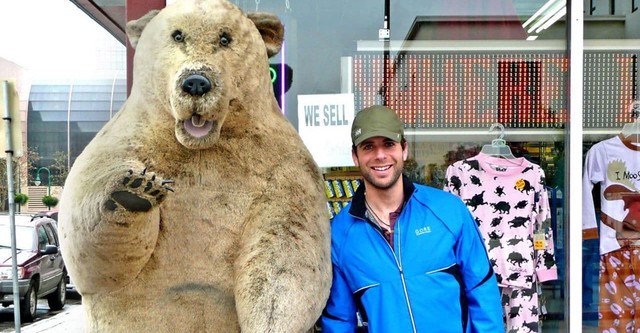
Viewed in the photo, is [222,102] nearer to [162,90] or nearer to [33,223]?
[162,90]

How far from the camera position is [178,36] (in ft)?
5.84

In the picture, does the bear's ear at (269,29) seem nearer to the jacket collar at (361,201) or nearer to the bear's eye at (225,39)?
the bear's eye at (225,39)

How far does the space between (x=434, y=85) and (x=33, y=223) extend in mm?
6740

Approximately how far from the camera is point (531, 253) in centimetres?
336

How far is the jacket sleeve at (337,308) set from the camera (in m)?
2.15

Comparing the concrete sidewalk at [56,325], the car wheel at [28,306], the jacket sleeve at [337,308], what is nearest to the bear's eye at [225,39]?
the jacket sleeve at [337,308]

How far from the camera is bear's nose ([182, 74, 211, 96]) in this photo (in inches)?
62.7

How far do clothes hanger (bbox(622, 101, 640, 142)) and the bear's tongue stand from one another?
3.12 meters

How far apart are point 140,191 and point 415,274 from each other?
3.40 feet

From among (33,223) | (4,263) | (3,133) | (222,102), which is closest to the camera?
(222,102)

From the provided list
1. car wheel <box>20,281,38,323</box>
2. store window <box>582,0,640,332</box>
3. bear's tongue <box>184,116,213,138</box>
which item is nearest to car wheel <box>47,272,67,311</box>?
car wheel <box>20,281,38,323</box>

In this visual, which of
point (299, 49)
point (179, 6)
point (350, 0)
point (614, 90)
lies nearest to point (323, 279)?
point (179, 6)

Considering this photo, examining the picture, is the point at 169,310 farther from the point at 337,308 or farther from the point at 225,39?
the point at 225,39

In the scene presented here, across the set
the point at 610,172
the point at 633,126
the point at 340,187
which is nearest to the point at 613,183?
the point at 610,172
